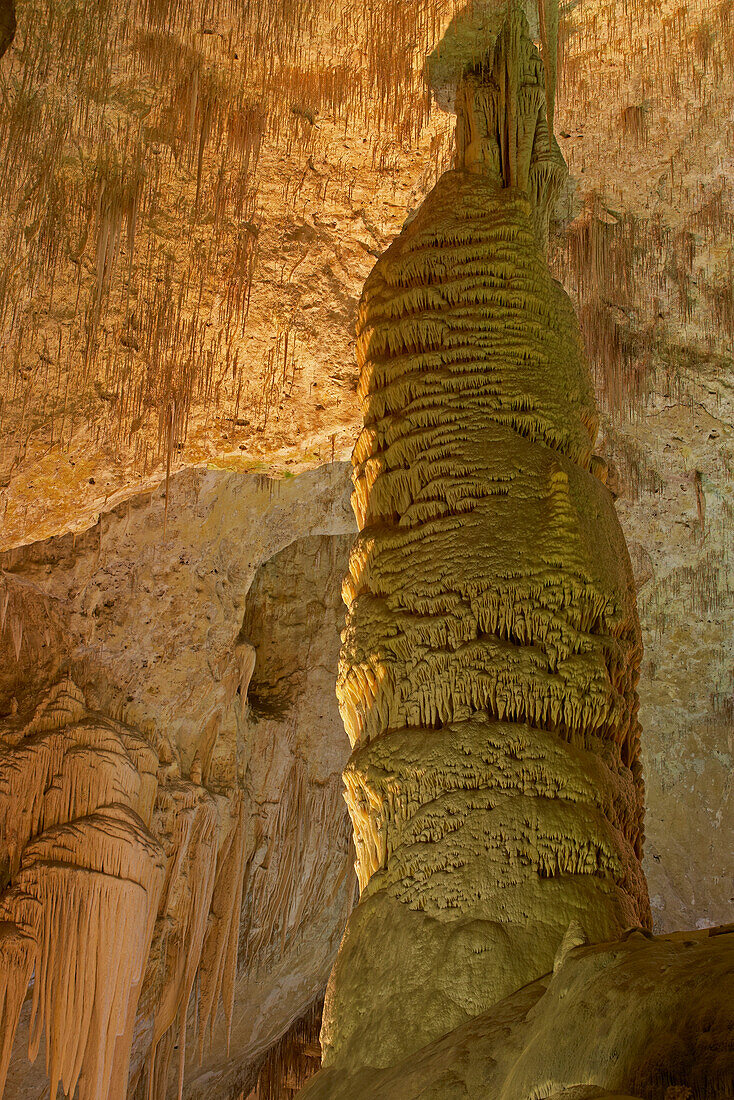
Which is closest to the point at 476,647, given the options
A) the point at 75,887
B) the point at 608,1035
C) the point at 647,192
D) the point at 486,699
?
the point at 486,699

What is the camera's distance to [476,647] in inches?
153

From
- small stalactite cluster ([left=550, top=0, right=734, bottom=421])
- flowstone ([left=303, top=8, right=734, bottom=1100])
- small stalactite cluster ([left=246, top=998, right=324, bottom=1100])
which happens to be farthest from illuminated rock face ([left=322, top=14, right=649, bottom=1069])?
small stalactite cluster ([left=246, top=998, right=324, bottom=1100])

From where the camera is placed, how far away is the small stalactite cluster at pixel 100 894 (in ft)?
24.8

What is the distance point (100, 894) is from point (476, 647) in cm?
504

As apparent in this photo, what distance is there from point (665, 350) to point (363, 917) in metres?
5.96

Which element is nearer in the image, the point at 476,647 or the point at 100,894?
the point at 476,647

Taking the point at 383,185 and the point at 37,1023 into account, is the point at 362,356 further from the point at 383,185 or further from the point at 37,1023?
the point at 37,1023

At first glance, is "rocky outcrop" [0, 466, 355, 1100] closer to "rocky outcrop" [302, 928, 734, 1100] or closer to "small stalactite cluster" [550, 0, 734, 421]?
"small stalactite cluster" [550, 0, 734, 421]

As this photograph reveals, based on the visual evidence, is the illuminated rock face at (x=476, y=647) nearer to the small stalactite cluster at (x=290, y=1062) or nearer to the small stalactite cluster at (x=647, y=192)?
the small stalactite cluster at (x=647, y=192)

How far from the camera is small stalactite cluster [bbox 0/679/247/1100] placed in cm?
756

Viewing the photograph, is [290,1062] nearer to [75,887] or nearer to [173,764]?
[173,764]

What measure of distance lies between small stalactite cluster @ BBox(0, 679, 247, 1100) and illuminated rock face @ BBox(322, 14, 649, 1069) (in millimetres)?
4342

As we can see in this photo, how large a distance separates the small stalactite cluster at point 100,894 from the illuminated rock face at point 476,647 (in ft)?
14.2

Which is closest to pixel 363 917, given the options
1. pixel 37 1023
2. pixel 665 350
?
pixel 37 1023
